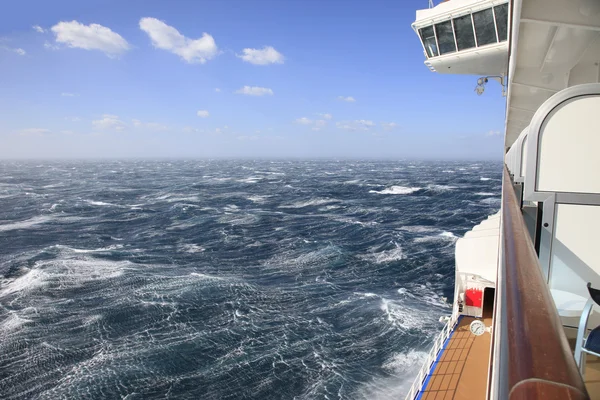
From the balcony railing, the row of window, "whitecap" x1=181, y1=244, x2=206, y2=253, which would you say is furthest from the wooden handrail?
"whitecap" x1=181, y1=244, x2=206, y2=253

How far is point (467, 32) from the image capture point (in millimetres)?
14375

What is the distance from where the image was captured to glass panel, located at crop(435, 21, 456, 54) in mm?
14734

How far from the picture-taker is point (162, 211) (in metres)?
42.9

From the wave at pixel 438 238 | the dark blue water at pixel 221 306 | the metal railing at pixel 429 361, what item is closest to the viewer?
the metal railing at pixel 429 361

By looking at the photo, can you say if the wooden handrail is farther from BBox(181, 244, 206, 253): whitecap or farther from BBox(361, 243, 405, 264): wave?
BBox(181, 244, 206, 253): whitecap

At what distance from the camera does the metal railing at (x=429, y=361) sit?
8164mm

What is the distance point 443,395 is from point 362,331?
6.80 metres

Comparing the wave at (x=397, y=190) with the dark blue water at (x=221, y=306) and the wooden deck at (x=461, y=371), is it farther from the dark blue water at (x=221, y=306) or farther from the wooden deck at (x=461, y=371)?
the wooden deck at (x=461, y=371)

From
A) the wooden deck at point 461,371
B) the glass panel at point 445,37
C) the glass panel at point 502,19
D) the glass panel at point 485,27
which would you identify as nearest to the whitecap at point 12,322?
the wooden deck at point 461,371

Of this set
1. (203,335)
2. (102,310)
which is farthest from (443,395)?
(102,310)

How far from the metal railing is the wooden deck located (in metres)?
0.14

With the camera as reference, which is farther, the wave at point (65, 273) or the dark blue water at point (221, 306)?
the wave at point (65, 273)

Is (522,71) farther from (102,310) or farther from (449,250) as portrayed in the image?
(449,250)

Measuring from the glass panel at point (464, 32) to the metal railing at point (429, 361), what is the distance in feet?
34.4
